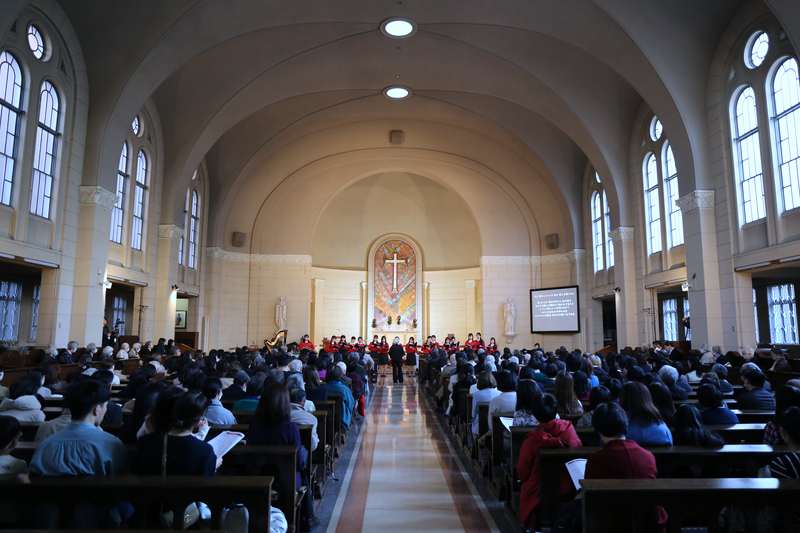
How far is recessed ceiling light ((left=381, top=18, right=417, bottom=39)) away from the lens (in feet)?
40.5

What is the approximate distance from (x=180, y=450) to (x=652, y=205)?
13583 millimetres

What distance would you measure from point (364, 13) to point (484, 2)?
2671mm

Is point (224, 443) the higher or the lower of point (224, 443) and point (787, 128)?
the lower

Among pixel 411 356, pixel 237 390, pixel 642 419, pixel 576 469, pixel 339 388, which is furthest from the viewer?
pixel 411 356

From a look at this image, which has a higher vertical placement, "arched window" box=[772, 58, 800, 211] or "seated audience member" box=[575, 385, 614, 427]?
"arched window" box=[772, 58, 800, 211]

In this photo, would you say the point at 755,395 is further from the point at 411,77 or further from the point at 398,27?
the point at 411,77

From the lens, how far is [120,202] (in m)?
12.8

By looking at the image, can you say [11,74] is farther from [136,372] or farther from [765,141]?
[765,141]

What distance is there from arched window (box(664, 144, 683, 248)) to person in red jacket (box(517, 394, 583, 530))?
1066 cm

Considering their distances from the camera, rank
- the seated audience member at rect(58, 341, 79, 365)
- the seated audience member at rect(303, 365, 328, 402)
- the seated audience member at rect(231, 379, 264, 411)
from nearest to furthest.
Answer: the seated audience member at rect(231, 379, 264, 411)
the seated audience member at rect(303, 365, 328, 402)
the seated audience member at rect(58, 341, 79, 365)

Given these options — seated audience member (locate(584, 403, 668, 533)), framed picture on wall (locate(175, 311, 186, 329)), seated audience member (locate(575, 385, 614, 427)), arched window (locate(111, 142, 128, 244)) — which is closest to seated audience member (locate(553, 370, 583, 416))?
seated audience member (locate(575, 385, 614, 427))

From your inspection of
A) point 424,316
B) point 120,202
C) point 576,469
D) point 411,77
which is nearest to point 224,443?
point 576,469

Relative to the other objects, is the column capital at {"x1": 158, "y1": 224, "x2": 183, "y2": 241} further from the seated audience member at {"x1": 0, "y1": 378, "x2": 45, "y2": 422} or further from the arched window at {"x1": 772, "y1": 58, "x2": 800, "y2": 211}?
the arched window at {"x1": 772, "y1": 58, "x2": 800, "y2": 211}

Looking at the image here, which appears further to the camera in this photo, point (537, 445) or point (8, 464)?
point (537, 445)
